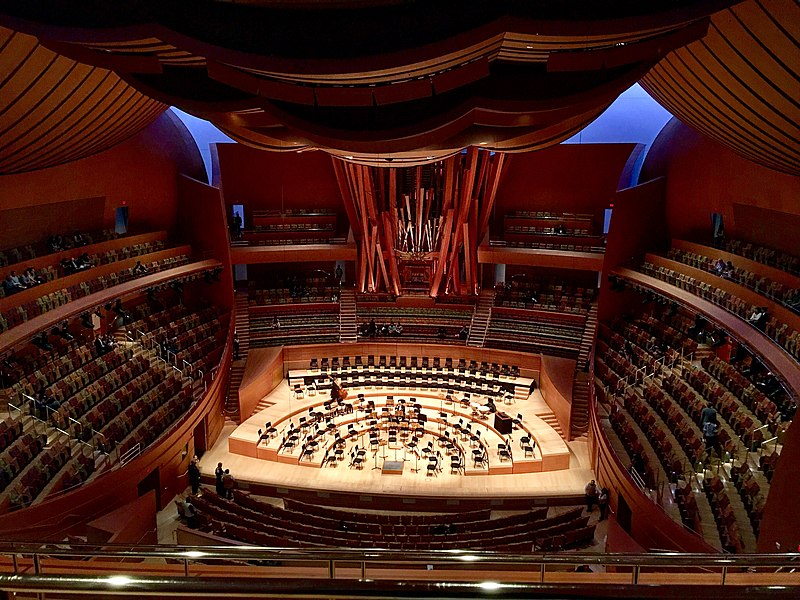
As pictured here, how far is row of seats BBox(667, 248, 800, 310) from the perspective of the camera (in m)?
10.4

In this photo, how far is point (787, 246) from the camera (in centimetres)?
1249

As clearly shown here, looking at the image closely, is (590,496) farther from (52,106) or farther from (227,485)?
(52,106)

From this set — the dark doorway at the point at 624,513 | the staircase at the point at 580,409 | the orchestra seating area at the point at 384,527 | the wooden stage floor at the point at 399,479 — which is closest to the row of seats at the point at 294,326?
the wooden stage floor at the point at 399,479

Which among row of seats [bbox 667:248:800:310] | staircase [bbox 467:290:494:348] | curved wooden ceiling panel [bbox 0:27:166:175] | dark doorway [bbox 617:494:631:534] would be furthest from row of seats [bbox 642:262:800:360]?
curved wooden ceiling panel [bbox 0:27:166:175]

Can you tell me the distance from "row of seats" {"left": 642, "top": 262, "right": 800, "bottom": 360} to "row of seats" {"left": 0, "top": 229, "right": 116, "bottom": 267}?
45.7 ft

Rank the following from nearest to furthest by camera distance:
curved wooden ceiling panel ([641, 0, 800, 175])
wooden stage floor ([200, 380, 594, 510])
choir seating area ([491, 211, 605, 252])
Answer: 1. curved wooden ceiling panel ([641, 0, 800, 175])
2. wooden stage floor ([200, 380, 594, 510])
3. choir seating area ([491, 211, 605, 252])

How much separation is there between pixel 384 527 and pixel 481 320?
9443mm

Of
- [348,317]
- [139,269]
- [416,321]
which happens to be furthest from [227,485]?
[416,321]

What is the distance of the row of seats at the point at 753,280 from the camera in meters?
10.4

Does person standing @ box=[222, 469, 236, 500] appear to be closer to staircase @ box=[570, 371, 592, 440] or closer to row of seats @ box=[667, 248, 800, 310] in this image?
staircase @ box=[570, 371, 592, 440]

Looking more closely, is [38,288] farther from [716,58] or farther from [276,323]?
[716,58]

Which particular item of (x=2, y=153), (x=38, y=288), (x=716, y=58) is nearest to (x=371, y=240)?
(x=38, y=288)

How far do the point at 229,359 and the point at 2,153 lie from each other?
796cm

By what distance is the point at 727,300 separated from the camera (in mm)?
11977
